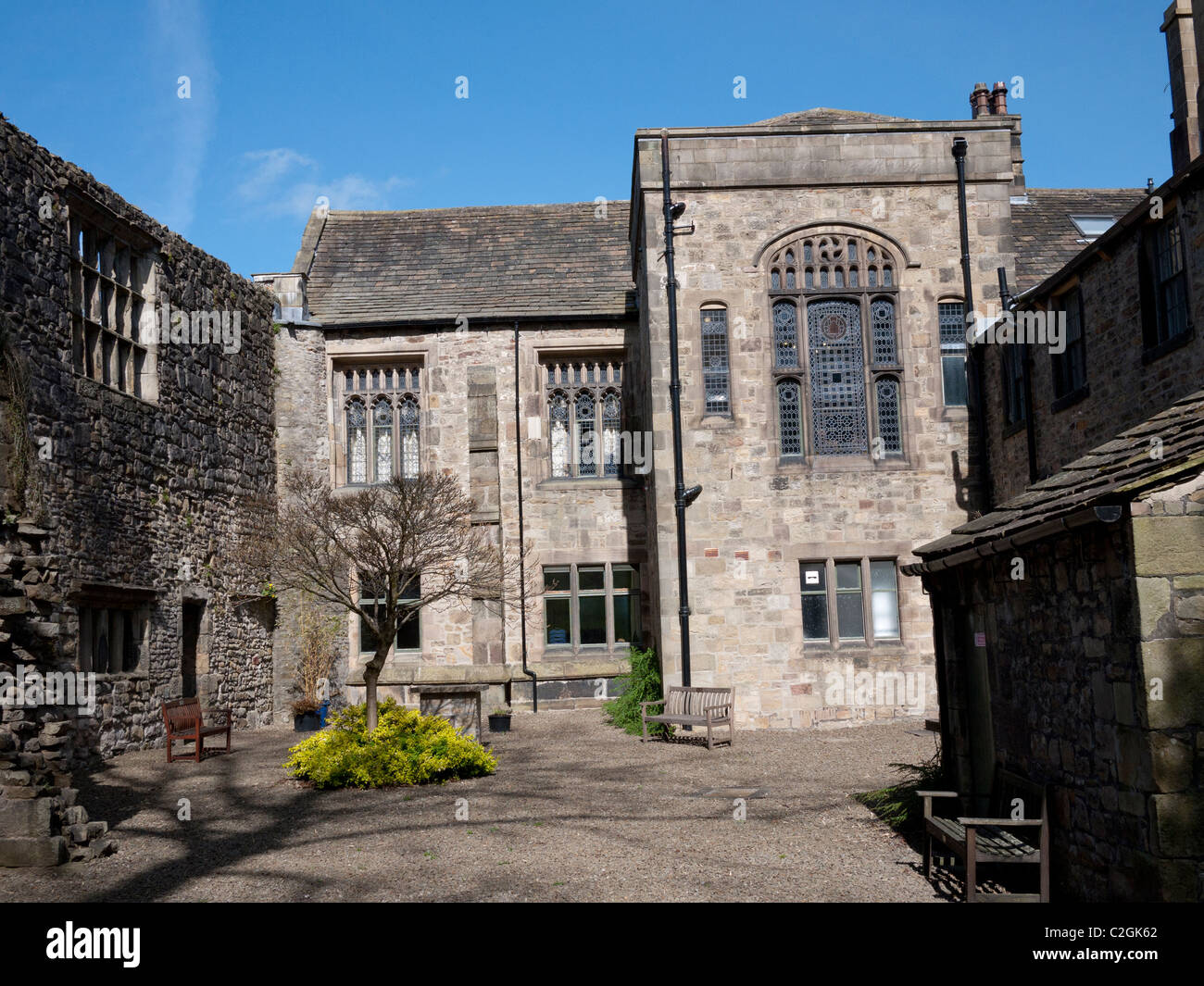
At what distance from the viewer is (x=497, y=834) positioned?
28.5 feet

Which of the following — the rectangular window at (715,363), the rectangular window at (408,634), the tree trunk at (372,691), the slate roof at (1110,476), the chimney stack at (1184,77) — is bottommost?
the tree trunk at (372,691)

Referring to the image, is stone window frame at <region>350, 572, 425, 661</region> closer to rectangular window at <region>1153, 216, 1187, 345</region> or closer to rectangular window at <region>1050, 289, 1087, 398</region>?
rectangular window at <region>1050, 289, 1087, 398</region>

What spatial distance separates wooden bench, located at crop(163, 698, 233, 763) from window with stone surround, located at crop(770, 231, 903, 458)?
29.5 ft

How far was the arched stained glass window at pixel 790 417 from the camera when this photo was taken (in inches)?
633

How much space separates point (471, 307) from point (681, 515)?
7160 mm

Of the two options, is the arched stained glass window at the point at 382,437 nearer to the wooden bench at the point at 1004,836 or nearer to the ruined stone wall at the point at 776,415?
the ruined stone wall at the point at 776,415

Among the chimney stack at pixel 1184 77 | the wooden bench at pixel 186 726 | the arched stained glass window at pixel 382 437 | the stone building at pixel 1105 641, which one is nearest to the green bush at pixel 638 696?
the wooden bench at pixel 186 726

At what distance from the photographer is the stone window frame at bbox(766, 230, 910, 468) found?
16078 millimetres

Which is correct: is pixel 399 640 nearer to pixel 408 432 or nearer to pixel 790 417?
pixel 408 432

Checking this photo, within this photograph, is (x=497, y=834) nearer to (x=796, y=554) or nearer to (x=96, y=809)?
(x=96, y=809)

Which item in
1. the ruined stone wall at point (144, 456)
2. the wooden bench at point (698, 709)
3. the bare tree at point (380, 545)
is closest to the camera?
the ruined stone wall at point (144, 456)

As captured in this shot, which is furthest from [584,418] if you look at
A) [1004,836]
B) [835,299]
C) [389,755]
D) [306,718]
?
[1004,836]

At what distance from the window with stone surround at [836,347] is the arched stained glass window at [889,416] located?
1cm
